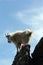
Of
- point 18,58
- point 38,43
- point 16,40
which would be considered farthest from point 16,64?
point 16,40

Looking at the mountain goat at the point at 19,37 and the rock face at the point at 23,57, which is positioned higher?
the mountain goat at the point at 19,37

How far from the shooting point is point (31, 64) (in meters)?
25.6

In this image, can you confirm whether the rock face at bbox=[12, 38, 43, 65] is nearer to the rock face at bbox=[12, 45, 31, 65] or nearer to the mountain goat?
the rock face at bbox=[12, 45, 31, 65]

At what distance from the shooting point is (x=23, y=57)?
85.4ft

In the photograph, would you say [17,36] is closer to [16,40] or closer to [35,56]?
[16,40]

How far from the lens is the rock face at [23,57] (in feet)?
84.5

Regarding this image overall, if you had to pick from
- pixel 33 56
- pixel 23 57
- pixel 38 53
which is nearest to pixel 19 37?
pixel 23 57

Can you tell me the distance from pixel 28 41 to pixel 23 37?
0.69 m

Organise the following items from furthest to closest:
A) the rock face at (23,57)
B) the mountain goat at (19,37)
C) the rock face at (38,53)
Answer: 1. the mountain goat at (19,37)
2. the rock face at (23,57)
3. the rock face at (38,53)

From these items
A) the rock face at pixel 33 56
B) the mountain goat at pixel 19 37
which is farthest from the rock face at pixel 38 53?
the mountain goat at pixel 19 37

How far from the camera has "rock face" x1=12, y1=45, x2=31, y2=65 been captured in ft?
84.5

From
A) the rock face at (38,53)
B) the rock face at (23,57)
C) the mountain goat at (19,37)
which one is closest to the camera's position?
the rock face at (38,53)

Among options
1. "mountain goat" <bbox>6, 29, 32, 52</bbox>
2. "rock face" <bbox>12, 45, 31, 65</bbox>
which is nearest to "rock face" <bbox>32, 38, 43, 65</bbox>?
"rock face" <bbox>12, 45, 31, 65</bbox>

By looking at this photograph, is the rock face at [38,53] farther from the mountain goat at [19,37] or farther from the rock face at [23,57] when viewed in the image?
the mountain goat at [19,37]
